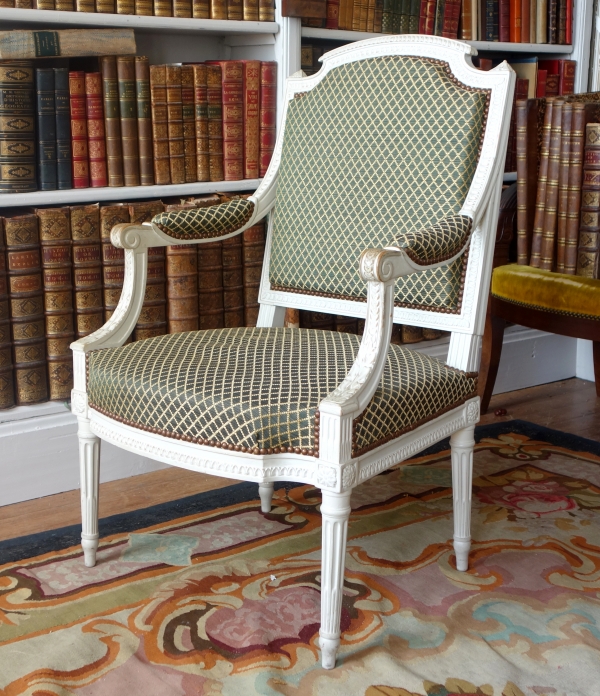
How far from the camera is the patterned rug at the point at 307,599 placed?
144cm

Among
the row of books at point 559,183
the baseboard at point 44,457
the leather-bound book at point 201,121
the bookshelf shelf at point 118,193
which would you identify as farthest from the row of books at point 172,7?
the baseboard at point 44,457

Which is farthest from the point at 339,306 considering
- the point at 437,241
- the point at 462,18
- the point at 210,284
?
the point at 462,18

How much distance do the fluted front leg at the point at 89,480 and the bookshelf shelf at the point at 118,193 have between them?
0.63 m

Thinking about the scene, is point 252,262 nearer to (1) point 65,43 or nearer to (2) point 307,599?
(1) point 65,43

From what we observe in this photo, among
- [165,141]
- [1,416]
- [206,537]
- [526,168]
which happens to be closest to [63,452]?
[1,416]

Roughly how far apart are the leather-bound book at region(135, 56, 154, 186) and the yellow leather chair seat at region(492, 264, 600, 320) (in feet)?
3.44

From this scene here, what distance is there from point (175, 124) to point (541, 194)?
103 centimetres

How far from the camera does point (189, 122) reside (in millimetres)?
2232

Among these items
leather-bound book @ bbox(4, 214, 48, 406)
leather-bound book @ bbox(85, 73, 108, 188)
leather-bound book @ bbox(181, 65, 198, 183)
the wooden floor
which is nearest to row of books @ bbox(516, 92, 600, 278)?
the wooden floor

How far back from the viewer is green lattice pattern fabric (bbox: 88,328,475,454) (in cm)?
138

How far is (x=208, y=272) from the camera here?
2285mm

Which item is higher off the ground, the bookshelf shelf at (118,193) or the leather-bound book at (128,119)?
the leather-bound book at (128,119)

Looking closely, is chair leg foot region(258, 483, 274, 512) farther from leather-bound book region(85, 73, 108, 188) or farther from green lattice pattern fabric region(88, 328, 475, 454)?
leather-bound book region(85, 73, 108, 188)

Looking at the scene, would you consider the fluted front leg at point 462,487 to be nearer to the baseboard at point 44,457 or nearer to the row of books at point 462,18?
the baseboard at point 44,457
